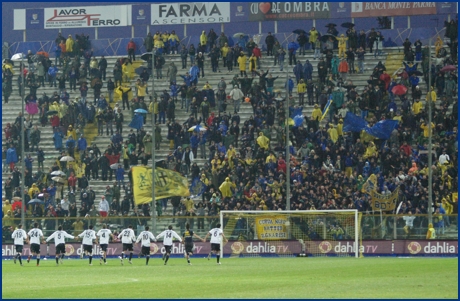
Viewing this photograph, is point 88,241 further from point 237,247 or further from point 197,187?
point 197,187

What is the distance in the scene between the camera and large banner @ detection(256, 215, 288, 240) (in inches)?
1977

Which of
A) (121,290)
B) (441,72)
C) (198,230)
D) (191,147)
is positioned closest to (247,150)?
(191,147)

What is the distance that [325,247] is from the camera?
49.4m

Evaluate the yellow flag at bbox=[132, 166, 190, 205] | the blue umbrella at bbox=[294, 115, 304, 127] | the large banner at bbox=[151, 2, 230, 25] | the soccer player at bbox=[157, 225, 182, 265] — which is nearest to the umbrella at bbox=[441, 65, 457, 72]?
the blue umbrella at bbox=[294, 115, 304, 127]

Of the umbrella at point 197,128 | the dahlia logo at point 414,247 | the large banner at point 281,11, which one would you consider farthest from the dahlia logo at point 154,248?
the large banner at point 281,11

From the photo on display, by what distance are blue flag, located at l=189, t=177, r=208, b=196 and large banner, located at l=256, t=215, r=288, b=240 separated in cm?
636

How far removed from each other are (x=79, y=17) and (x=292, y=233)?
28751mm

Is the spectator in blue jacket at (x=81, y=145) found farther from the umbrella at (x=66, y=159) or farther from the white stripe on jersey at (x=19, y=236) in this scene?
the white stripe on jersey at (x=19, y=236)

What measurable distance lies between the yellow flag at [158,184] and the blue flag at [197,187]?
0.60 metres

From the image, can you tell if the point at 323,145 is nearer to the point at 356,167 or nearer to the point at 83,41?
the point at 356,167

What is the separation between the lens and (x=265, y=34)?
65.6 m

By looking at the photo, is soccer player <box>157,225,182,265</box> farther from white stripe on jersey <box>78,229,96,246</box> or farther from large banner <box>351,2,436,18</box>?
large banner <box>351,2,436,18</box>

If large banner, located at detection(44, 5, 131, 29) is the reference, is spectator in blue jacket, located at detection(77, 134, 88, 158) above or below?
below

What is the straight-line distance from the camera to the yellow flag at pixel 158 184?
5566 centimetres
